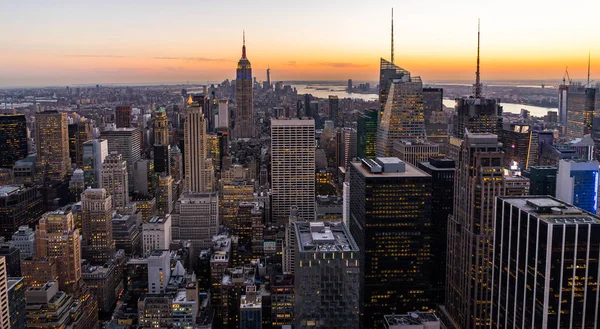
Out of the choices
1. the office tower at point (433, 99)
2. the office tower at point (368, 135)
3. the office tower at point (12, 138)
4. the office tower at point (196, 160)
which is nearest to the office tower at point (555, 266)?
the office tower at point (368, 135)

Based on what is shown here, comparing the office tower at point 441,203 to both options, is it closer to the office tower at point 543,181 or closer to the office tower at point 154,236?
the office tower at point 543,181

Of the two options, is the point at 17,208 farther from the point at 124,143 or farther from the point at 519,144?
the point at 519,144

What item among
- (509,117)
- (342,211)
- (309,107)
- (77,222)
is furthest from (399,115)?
(309,107)

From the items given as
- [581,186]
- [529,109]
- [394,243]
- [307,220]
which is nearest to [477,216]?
[394,243]

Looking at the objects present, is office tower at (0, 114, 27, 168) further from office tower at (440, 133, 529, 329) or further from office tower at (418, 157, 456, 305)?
office tower at (440, 133, 529, 329)

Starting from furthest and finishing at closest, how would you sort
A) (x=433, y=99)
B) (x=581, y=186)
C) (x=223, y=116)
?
(x=223, y=116) < (x=433, y=99) < (x=581, y=186)

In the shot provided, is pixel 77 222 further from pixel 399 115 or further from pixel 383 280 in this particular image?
pixel 399 115

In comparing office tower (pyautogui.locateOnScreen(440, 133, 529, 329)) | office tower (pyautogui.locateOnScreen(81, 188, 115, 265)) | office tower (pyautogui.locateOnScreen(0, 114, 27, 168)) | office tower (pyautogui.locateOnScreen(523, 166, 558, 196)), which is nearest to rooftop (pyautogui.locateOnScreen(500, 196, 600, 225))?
office tower (pyautogui.locateOnScreen(440, 133, 529, 329))

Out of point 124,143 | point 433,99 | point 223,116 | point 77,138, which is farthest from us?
point 223,116
